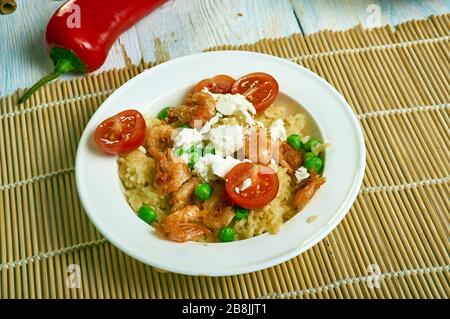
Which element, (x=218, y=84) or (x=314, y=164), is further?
(x=218, y=84)

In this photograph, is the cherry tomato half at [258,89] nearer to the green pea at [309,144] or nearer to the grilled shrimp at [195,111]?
the grilled shrimp at [195,111]

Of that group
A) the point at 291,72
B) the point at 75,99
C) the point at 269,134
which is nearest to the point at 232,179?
the point at 269,134

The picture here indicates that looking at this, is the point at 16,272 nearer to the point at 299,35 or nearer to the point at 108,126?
the point at 108,126

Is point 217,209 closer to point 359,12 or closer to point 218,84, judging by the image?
point 218,84

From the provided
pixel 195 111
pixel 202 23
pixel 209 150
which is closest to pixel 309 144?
pixel 209 150

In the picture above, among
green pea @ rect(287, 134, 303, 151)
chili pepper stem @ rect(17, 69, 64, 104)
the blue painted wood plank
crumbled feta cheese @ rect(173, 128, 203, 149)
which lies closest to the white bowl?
green pea @ rect(287, 134, 303, 151)
